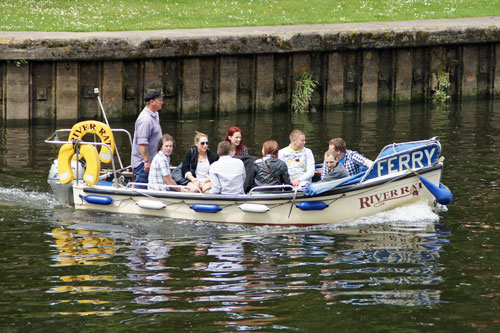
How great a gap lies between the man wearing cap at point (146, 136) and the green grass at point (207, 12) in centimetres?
1077

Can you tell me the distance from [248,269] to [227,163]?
2649mm

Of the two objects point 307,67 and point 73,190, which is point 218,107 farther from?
point 73,190

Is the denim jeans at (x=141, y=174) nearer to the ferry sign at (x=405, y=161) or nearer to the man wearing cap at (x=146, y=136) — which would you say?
the man wearing cap at (x=146, y=136)

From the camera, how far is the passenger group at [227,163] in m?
13.9

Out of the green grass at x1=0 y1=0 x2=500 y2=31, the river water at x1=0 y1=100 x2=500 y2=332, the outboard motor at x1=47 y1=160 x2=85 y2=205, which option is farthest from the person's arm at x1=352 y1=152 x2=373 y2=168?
the green grass at x1=0 y1=0 x2=500 y2=31

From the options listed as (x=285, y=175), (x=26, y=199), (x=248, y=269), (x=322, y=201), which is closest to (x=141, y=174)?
(x=26, y=199)

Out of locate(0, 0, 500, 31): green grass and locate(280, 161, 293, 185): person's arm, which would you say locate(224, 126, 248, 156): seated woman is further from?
locate(0, 0, 500, 31): green grass

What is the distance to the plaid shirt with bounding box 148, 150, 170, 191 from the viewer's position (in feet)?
46.4

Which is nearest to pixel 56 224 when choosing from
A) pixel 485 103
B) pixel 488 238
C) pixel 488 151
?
pixel 488 238

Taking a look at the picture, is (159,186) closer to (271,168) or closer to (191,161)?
(191,161)

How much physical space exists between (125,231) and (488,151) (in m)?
9.14

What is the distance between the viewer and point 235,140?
1452 cm

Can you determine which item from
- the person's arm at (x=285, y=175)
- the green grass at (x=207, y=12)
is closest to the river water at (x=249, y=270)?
the person's arm at (x=285, y=175)

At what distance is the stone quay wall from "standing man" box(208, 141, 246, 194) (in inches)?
379
